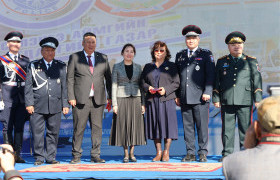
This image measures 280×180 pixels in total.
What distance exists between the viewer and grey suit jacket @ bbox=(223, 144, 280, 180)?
148cm

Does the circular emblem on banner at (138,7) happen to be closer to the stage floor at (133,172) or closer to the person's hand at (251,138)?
the stage floor at (133,172)

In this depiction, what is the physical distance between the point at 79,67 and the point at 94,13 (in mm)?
1296

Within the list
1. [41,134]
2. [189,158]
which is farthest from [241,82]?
[41,134]

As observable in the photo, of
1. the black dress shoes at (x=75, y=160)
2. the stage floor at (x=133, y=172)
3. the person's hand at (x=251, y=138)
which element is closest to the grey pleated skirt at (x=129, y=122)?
the black dress shoes at (x=75, y=160)

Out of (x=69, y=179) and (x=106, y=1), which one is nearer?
(x=69, y=179)

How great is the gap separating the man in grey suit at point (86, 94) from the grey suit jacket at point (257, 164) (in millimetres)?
3210

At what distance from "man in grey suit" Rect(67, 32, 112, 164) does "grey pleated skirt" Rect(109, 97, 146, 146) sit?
0.65ft

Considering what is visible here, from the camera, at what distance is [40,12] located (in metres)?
5.81

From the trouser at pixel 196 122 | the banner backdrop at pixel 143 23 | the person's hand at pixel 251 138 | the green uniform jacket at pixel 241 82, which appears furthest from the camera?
the banner backdrop at pixel 143 23

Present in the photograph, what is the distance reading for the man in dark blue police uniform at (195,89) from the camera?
4570 millimetres

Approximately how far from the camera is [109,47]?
5.68 metres

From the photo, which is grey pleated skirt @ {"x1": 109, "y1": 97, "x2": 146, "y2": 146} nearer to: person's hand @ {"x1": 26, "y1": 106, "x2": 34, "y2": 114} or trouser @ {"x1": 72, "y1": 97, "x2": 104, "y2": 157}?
trouser @ {"x1": 72, "y1": 97, "x2": 104, "y2": 157}

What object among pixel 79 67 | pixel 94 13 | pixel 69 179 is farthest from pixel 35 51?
pixel 69 179

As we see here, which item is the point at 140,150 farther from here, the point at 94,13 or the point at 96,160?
the point at 94,13
